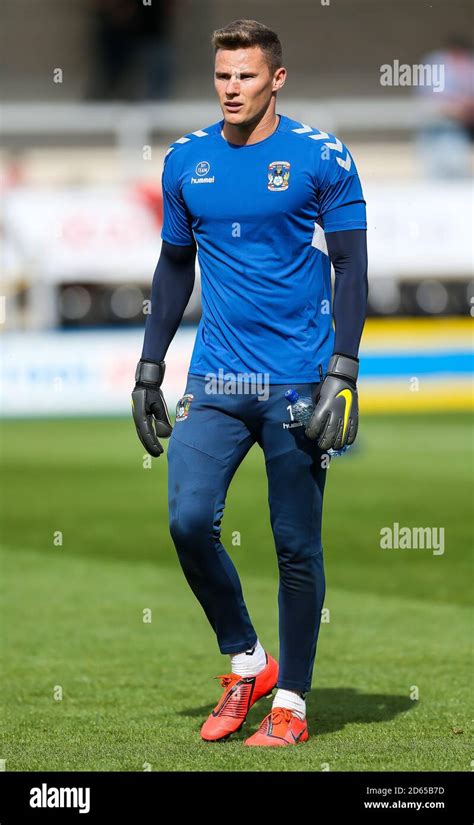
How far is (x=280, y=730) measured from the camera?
16.8ft

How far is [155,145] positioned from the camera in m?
23.3

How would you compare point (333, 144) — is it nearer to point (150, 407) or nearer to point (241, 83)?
point (241, 83)

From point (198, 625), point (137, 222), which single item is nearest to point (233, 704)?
point (198, 625)

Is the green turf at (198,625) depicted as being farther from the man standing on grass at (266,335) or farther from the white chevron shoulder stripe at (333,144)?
the white chevron shoulder stripe at (333,144)

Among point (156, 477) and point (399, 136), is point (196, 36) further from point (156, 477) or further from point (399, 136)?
point (156, 477)

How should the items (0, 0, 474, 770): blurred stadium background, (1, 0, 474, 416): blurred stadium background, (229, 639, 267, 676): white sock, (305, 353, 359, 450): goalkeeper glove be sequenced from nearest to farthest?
(305, 353, 359, 450): goalkeeper glove < (229, 639, 267, 676): white sock < (0, 0, 474, 770): blurred stadium background < (1, 0, 474, 416): blurred stadium background

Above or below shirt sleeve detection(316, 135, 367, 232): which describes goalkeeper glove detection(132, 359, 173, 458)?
below

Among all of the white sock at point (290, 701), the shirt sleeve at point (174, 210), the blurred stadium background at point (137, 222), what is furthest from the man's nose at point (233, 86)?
the blurred stadium background at point (137, 222)

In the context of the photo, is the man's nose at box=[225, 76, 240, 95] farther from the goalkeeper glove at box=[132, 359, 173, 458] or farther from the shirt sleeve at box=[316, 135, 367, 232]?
the goalkeeper glove at box=[132, 359, 173, 458]

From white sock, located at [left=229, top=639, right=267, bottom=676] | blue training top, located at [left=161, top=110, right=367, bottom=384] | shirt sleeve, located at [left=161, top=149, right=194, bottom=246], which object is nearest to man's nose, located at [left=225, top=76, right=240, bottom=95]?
blue training top, located at [left=161, top=110, right=367, bottom=384]

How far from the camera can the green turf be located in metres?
5.21

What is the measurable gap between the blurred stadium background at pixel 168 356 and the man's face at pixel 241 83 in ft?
7.11

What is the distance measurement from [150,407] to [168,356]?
41.2ft

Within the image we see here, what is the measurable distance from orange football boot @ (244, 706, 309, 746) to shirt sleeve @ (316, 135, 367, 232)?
169 cm
